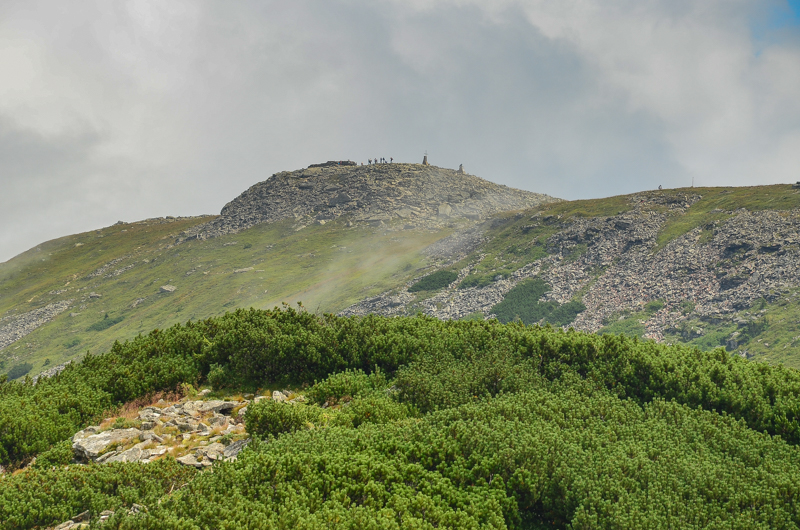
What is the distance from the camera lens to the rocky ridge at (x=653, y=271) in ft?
238

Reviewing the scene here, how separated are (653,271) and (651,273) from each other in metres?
0.63

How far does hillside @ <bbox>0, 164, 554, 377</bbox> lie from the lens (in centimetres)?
12112

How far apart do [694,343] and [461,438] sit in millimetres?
63732

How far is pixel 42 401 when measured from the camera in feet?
49.2

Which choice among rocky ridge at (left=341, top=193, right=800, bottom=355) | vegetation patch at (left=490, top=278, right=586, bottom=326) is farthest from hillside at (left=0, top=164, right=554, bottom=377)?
vegetation patch at (left=490, top=278, right=586, bottom=326)

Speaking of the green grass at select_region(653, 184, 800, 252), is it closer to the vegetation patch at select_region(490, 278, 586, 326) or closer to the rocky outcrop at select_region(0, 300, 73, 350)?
the vegetation patch at select_region(490, 278, 586, 326)

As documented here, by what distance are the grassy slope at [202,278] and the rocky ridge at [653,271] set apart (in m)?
24.0

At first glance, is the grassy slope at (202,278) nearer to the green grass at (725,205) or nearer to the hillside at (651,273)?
the hillside at (651,273)

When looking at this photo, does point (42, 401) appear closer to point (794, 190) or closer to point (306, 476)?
point (306, 476)

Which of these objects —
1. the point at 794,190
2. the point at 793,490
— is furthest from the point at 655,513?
the point at 794,190

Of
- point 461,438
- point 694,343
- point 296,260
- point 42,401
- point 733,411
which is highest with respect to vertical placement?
point 296,260

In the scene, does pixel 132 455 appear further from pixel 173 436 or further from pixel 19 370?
pixel 19 370

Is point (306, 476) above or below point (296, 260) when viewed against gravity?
below

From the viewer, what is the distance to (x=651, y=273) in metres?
87.6
